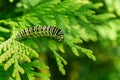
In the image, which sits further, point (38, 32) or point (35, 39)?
point (35, 39)

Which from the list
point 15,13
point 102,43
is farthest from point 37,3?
point 102,43

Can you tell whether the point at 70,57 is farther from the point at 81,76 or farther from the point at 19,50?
the point at 19,50

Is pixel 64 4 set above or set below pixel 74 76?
above

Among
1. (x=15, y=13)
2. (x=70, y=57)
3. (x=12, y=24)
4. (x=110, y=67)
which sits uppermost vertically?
(x=15, y=13)

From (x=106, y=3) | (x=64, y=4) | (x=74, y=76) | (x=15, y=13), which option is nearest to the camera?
(x=64, y=4)

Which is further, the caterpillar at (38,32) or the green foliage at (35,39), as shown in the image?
the caterpillar at (38,32)

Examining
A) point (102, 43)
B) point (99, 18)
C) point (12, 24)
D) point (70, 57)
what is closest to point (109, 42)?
point (102, 43)

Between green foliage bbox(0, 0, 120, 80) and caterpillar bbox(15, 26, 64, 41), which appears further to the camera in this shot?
caterpillar bbox(15, 26, 64, 41)

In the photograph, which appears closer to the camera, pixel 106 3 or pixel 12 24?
pixel 12 24

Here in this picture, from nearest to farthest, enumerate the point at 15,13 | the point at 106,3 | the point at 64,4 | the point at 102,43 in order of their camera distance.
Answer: the point at 64,4, the point at 15,13, the point at 106,3, the point at 102,43
